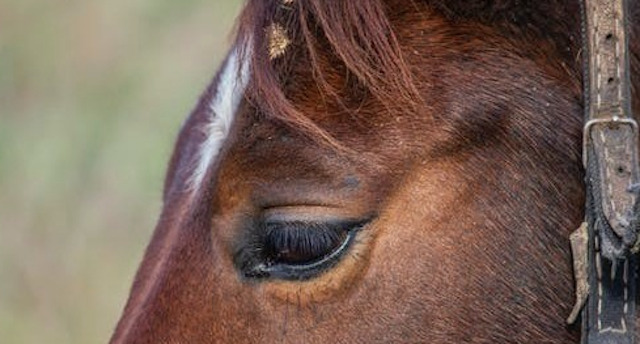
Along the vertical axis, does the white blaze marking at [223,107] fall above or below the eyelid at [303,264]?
above

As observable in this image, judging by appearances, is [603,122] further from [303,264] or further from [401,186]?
[303,264]

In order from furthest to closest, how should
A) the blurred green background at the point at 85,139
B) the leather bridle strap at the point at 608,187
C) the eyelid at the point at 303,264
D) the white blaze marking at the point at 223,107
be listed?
the blurred green background at the point at 85,139
the white blaze marking at the point at 223,107
the eyelid at the point at 303,264
the leather bridle strap at the point at 608,187

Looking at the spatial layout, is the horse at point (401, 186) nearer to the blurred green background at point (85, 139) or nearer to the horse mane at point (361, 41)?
the horse mane at point (361, 41)

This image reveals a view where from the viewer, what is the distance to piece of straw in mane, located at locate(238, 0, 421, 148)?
2215mm

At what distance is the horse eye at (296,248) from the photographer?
218cm

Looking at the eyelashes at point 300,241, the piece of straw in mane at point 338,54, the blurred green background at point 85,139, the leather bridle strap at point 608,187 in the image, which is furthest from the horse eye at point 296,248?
the blurred green background at point 85,139

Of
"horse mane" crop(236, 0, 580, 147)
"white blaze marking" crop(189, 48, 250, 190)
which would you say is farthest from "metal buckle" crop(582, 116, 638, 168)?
"white blaze marking" crop(189, 48, 250, 190)

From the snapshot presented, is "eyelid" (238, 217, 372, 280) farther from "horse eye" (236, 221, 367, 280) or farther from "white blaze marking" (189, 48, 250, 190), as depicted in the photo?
"white blaze marking" (189, 48, 250, 190)

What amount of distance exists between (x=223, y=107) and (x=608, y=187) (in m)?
0.71

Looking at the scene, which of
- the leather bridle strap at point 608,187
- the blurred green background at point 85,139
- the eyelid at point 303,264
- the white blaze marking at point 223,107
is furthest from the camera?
the blurred green background at point 85,139

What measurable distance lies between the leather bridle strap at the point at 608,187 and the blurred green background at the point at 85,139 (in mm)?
4163

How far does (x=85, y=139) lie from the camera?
23.8 ft

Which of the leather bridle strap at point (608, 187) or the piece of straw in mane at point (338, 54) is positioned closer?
the leather bridle strap at point (608, 187)

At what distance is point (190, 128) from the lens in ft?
9.63
